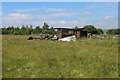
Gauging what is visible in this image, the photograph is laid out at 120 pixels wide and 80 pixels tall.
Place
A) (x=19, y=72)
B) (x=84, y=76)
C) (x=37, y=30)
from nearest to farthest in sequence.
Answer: (x=84, y=76) < (x=19, y=72) < (x=37, y=30)

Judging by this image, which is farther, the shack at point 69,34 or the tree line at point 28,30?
the tree line at point 28,30

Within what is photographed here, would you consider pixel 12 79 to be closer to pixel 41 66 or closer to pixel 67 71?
pixel 41 66

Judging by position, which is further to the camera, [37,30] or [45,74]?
[37,30]

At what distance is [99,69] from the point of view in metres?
6.13

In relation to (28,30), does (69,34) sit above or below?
below

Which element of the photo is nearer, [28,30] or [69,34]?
[69,34]

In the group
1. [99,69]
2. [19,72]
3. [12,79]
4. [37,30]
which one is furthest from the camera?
[37,30]

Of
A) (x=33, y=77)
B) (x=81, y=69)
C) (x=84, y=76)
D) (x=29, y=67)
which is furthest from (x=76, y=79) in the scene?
(x=29, y=67)

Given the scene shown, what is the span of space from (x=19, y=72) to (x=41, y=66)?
49.8 inches

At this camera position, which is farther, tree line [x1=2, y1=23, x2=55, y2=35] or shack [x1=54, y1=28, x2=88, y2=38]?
tree line [x1=2, y1=23, x2=55, y2=35]

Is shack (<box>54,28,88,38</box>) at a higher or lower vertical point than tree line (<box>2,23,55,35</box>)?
lower

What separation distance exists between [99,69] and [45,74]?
2.96 m

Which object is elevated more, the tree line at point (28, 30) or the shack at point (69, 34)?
the tree line at point (28, 30)

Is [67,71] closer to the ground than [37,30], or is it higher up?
closer to the ground
